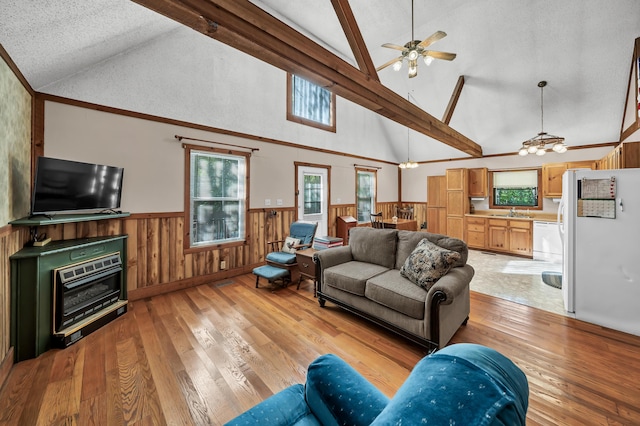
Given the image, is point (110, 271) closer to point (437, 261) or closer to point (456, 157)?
point (437, 261)

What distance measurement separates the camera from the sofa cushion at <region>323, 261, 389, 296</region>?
2.72m

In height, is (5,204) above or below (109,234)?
above

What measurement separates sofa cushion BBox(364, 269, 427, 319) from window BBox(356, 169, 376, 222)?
4355 mm

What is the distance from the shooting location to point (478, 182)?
6727mm

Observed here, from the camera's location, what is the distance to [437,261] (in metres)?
2.42

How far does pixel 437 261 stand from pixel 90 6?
3667mm

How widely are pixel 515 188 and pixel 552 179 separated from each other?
32.4 inches

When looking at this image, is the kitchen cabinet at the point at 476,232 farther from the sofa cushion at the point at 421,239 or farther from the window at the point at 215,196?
the window at the point at 215,196

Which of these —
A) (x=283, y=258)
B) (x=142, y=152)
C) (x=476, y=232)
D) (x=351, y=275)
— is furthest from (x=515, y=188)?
(x=142, y=152)

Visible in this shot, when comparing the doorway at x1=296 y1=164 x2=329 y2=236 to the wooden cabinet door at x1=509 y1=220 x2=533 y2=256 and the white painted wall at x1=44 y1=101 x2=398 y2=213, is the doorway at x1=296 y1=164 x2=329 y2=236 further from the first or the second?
the wooden cabinet door at x1=509 y1=220 x2=533 y2=256

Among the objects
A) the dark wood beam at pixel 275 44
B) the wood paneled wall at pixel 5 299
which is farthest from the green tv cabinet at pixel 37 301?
the dark wood beam at pixel 275 44

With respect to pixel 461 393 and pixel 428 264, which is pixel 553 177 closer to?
pixel 428 264

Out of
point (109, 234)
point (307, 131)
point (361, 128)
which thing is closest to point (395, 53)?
point (361, 128)

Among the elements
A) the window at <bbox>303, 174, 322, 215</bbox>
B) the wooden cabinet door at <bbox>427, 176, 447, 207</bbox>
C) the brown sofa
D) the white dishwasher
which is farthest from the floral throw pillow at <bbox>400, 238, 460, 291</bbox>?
the wooden cabinet door at <bbox>427, 176, 447, 207</bbox>
